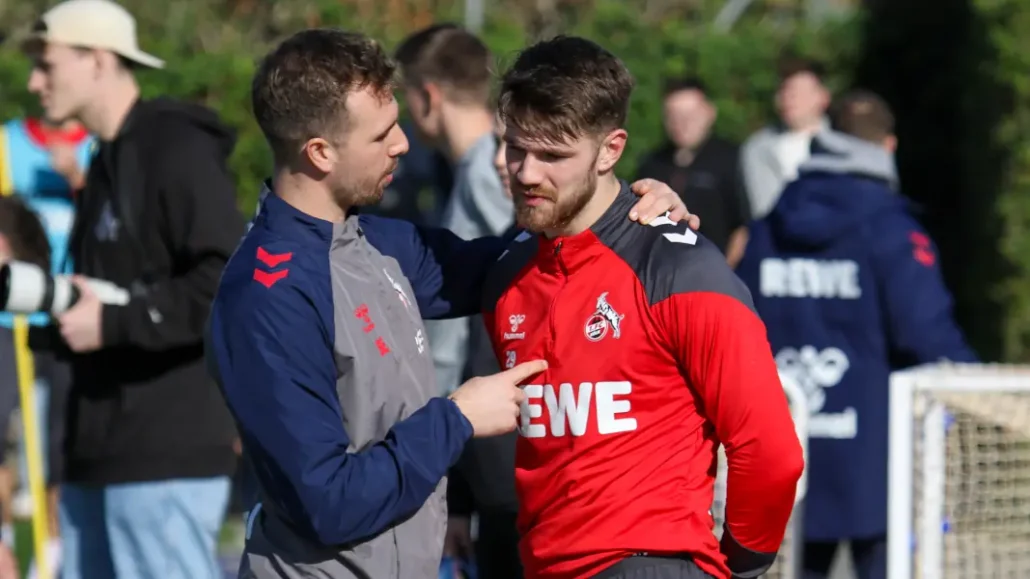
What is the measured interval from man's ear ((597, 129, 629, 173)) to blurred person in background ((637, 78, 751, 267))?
5434 mm

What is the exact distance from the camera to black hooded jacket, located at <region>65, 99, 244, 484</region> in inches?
189

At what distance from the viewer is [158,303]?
4.71m

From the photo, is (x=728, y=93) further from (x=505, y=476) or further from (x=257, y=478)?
(x=257, y=478)

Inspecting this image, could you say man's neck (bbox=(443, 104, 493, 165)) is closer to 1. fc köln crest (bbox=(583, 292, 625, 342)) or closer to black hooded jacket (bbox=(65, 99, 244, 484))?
black hooded jacket (bbox=(65, 99, 244, 484))

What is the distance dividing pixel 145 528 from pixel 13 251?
122 cm

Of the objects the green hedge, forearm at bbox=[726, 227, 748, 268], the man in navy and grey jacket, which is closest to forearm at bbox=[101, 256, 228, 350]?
the man in navy and grey jacket

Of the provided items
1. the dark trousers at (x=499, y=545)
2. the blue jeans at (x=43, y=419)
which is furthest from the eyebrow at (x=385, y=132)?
the blue jeans at (x=43, y=419)

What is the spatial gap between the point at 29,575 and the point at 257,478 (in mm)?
5384

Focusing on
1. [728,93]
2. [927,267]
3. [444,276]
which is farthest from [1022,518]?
[728,93]

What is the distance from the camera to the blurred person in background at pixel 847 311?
6.27 meters

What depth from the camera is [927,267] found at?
20.6 ft

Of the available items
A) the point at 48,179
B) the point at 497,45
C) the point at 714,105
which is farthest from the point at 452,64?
the point at 714,105

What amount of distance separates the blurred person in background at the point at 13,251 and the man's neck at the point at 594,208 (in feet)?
7.84

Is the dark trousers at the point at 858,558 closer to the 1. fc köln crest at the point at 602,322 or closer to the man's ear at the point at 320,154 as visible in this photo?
the 1. fc köln crest at the point at 602,322
